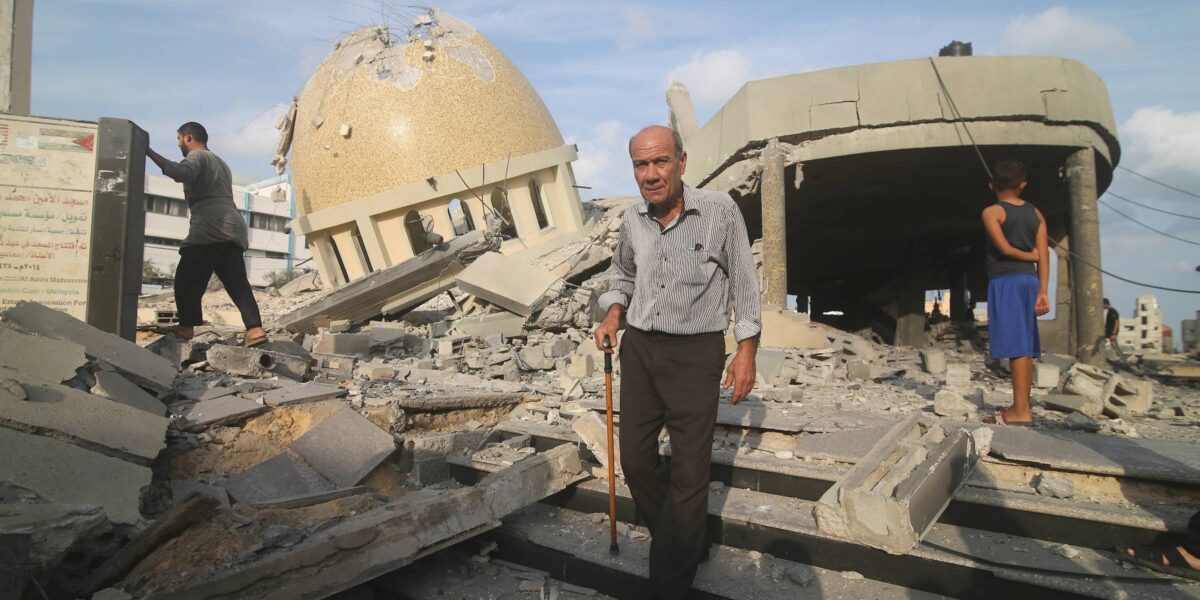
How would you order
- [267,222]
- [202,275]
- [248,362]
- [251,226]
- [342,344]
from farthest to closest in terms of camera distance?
1. [267,222]
2. [251,226]
3. [342,344]
4. [202,275]
5. [248,362]

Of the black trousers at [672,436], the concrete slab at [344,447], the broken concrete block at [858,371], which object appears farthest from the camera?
the broken concrete block at [858,371]

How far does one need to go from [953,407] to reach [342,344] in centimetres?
664

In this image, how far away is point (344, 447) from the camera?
11.9ft

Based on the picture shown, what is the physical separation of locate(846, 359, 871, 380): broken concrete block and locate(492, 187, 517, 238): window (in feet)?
31.1

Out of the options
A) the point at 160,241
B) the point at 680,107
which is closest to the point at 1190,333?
the point at 680,107

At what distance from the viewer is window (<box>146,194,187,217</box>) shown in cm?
4208

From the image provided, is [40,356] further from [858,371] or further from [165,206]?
[165,206]

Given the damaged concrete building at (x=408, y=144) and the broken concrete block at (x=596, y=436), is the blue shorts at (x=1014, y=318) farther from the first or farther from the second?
the damaged concrete building at (x=408, y=144)

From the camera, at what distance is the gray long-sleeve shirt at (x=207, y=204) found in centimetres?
508

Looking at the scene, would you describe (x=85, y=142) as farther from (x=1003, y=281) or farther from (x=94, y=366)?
(x=1003, y=281)

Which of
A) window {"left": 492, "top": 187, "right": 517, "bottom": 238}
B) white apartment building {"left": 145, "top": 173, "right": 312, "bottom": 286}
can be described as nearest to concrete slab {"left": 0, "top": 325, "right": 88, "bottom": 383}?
window {"left": 492, "top": 187, "right": 517, "bottom": 238}

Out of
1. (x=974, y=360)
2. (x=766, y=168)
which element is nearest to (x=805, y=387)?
(x=766, y=168)

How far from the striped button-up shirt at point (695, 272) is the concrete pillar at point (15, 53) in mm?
5516

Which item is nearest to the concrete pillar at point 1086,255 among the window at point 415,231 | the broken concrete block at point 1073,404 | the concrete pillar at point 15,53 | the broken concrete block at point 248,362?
the broken concrete block at point 1073,404
